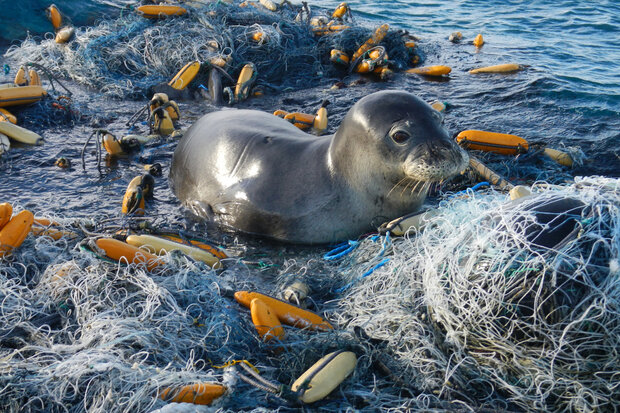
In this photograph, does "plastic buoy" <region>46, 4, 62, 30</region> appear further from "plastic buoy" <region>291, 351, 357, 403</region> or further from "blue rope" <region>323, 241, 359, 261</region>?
"plastic buoy" <region>291, 351, 357, 403</region>

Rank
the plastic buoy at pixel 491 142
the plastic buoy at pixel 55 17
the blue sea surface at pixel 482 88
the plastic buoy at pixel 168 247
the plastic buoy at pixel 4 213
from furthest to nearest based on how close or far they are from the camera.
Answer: the plastic buoy at pixel 55 17 → the blue sea surface at pixel 482 88 → the plastic buoy at pixel 491 142 → the plastic buoy at pixel 168 247 → the plastic buoy at pixel 4 213

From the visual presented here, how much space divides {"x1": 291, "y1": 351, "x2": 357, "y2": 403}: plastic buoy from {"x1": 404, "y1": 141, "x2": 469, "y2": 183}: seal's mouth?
1.96 meters

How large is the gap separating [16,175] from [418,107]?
465cm


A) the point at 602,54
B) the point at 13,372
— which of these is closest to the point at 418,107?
the point at 13,372

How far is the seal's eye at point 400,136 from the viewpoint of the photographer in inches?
191

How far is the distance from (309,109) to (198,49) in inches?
96.2

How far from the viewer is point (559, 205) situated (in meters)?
3.13

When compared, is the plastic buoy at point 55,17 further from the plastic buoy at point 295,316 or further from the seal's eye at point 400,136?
the plastic buoy at point 295,316

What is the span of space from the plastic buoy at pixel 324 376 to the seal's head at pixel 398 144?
6.66 feet

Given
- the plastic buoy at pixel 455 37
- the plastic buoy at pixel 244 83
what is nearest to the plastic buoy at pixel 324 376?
the plastic buoy at pixel 244 83

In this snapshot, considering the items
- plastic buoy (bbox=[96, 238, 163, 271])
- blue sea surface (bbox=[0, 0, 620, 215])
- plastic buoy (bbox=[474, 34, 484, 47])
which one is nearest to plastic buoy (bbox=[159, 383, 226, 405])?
plastic buoy (bbox=[96, 238, 163, 271])

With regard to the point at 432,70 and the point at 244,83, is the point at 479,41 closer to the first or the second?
the point at 432,70

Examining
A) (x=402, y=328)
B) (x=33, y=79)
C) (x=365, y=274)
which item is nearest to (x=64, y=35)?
(x=33, y=79)

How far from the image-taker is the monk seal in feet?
15.9
